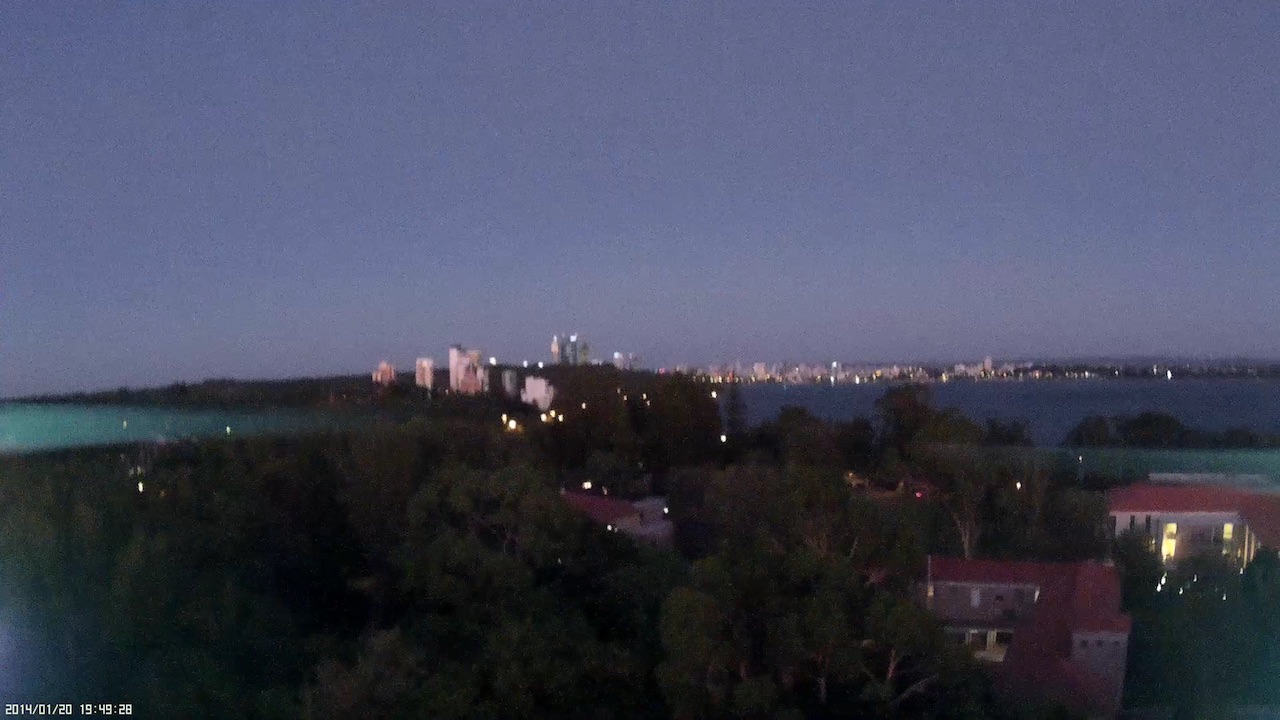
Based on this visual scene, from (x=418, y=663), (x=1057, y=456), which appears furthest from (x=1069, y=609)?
(x=418, y=663)

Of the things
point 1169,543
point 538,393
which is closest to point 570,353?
point 538,393

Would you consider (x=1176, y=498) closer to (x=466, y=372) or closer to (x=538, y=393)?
(x=466, y=372)

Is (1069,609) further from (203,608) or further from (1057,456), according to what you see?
(203,608)

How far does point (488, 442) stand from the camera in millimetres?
10055

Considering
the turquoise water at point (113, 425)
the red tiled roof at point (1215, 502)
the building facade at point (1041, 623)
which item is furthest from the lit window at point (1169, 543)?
the turquoise water at point (113, 425)

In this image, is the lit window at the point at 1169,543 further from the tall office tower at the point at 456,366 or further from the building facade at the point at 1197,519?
the tall office tower at the point at 456,366

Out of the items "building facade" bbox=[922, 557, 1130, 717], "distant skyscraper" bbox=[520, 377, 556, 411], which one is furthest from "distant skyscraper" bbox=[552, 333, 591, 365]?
"building facade" bbox=[922, 557, 1130, 717]

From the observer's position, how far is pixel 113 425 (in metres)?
5.08

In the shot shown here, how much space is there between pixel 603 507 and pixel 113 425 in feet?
18.1

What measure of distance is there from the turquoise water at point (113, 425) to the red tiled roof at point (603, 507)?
3.10 m

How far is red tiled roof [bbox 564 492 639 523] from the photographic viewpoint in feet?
29.9

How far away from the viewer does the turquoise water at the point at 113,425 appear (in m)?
4.39

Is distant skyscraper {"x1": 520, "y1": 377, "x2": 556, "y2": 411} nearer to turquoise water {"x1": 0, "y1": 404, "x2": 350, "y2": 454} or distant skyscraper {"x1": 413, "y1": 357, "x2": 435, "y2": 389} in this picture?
distant skyscraper {"x1": 413, "y1": 357, "x2": 435, "y2": 389}

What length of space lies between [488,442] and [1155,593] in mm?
6146
